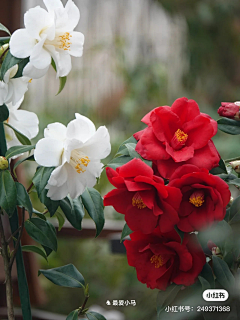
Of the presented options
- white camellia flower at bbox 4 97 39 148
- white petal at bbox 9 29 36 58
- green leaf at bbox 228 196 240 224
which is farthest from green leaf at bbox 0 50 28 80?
green leaf at bbox 228 196 240 224

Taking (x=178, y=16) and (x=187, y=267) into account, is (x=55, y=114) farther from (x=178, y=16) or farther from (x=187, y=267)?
(x=187, y=267)

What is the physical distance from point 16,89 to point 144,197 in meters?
0.23

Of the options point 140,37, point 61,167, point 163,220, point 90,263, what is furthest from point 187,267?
point 140,37

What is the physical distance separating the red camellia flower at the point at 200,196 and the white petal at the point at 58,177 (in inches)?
5.2

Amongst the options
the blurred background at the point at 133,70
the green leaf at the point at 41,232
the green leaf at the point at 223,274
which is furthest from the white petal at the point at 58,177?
the blurred background at the point at 133,70

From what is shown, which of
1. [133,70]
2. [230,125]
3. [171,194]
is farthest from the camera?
[133,70]

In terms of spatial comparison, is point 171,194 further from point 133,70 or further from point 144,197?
point 133,70

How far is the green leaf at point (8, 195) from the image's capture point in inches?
16.7

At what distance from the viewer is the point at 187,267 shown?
41 centimetres

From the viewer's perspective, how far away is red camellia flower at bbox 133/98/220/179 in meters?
0.40

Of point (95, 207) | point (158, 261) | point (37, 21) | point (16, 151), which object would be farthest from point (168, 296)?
point (37, 21)

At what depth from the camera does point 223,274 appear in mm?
418

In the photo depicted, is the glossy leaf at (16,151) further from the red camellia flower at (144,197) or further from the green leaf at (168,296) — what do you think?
the green leaf at (168,296)

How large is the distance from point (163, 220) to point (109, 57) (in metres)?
1.84
